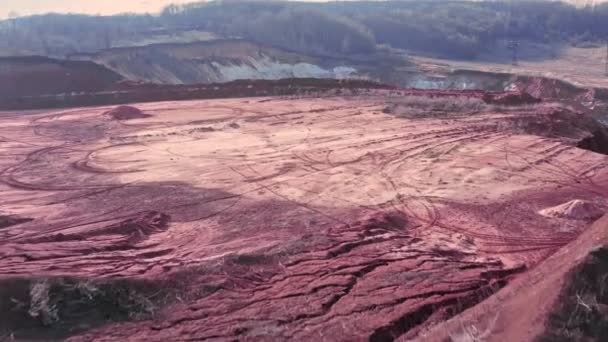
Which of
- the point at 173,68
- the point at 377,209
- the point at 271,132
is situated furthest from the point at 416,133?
the point at 173,68

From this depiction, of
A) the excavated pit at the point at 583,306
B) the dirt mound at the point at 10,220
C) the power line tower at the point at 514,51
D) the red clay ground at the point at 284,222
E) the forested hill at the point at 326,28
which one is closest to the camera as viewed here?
the excavated pit at the point at 583,306

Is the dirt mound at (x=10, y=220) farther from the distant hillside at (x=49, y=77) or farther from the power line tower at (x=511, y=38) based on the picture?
the power line tower at (x=511, y=38)

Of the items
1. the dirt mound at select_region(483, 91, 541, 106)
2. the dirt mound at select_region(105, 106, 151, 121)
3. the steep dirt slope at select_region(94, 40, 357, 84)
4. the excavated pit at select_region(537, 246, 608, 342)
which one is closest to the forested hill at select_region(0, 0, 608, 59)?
the steep dirt slope at select_region(94, 40, 357, 84)

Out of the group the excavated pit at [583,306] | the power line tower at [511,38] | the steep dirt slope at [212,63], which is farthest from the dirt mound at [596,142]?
the power line tower at [511,38]

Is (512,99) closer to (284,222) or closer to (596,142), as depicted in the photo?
(596,142)

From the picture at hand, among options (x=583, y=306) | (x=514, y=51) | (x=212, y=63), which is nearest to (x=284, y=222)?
(x=583, y=306)

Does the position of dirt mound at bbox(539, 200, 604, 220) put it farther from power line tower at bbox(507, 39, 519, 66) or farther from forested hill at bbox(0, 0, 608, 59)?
power line tower at bbox(507, 39, 519, 66)
